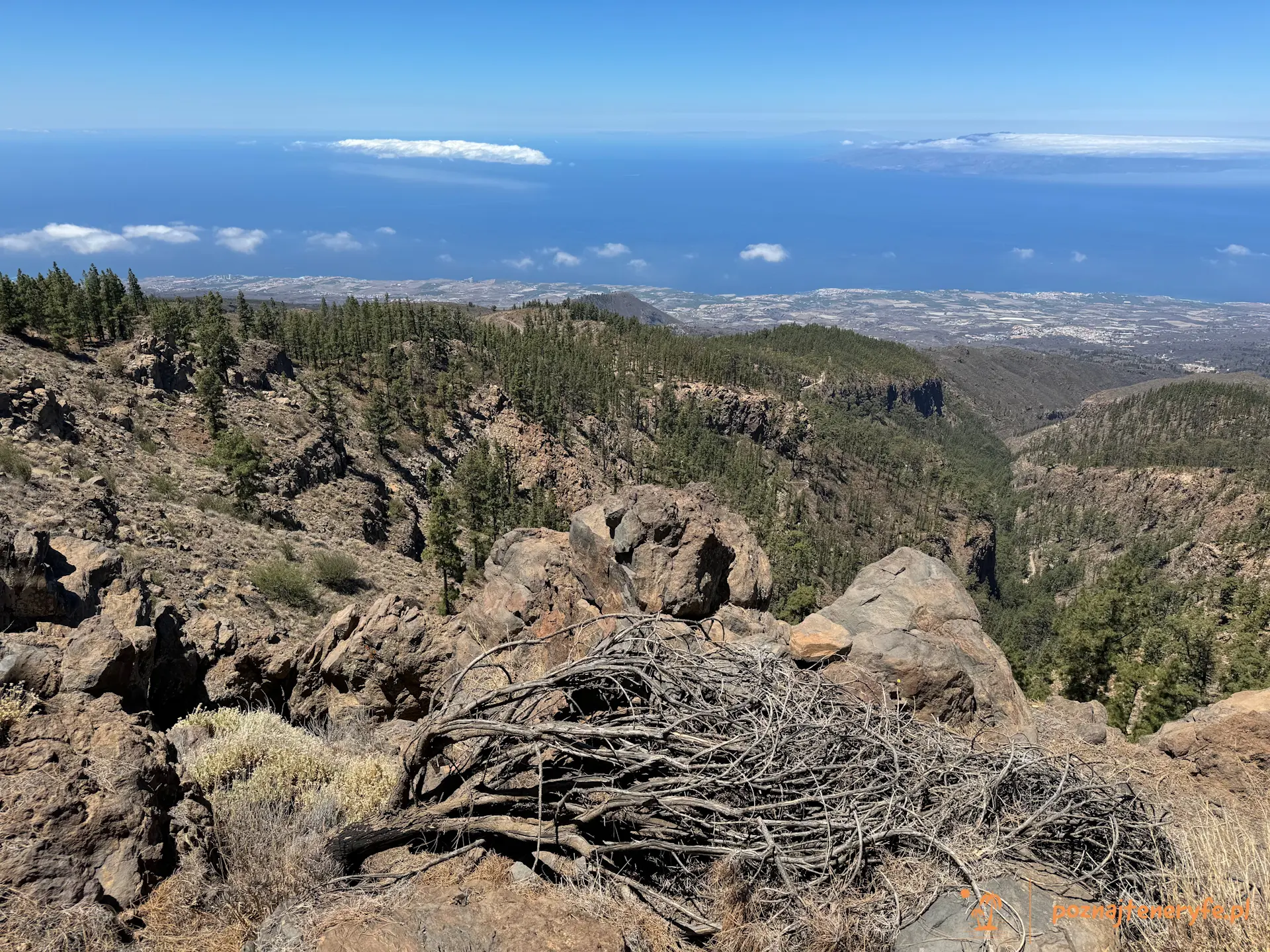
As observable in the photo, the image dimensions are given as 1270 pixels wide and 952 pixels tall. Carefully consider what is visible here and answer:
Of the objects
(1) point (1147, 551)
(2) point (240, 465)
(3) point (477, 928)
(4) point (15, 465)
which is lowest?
(1) point (1147, 551)

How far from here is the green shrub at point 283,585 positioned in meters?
23.5

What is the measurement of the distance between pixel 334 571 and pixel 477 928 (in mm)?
26217

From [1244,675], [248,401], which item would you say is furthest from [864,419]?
[248,401]

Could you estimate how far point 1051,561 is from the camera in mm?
122500

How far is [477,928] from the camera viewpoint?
4.55 meters

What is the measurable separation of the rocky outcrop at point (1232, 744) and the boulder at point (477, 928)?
400 inches

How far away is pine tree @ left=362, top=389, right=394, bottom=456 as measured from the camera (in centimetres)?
5497

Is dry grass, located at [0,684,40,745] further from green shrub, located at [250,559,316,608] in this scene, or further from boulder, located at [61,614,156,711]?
green shrub, located at [250,559,316,608]

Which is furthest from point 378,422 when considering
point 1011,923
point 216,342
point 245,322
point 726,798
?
point 1011,923

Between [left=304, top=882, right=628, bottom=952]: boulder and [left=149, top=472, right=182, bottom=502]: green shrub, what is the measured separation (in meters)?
29.9

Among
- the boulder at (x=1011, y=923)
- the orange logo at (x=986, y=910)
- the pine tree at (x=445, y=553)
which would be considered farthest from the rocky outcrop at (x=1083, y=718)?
the pine tree at (x=445, y=553)

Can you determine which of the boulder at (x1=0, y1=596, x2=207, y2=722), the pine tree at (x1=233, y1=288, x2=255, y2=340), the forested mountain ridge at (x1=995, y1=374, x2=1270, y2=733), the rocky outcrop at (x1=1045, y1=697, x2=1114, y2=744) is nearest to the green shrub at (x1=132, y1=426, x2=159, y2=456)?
the pine tree at (x1=233, y1=288, x2=255, y2=340)

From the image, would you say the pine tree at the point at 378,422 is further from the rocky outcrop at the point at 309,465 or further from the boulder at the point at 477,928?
the boulder at the point at 477,928

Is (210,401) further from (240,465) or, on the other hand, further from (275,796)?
(275,796)
